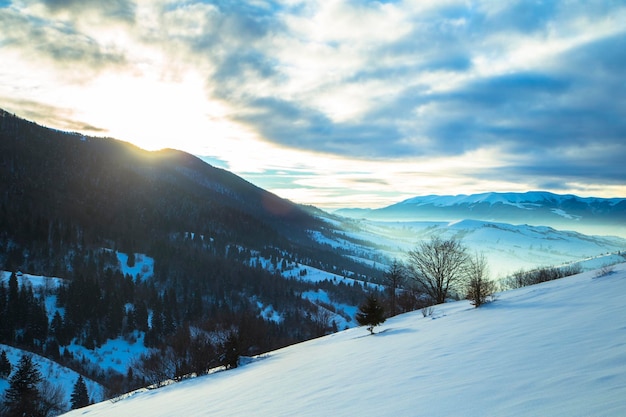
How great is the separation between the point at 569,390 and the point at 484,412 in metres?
1.14

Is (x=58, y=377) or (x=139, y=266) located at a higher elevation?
(x=139, y=266)

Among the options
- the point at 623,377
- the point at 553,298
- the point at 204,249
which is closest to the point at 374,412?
the point at 623,377

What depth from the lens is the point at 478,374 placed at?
249 inches

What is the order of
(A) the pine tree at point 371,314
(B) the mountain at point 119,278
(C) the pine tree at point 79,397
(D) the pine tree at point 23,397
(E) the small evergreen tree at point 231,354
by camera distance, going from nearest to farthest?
(A) the pine tree at point 371,314 < (E) the small evergreen tree at point 231,354 < (D) the pine tree at point 23,397 < (C) the pine tree at point 79,397 < (B) the mountain at point 119,278

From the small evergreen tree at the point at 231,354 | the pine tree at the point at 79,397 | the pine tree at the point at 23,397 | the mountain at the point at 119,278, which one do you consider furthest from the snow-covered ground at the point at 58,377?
the small evergreen tree at the point at 231,354

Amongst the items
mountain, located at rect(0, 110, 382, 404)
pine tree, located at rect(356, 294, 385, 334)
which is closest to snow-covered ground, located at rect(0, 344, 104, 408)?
mountain, located at rect(0, 110, 382, 404)

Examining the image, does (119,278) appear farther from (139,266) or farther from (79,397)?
(79,397)

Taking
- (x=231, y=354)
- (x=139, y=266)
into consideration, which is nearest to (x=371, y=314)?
(x=231, y=354)

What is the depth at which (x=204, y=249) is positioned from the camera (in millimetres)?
168375

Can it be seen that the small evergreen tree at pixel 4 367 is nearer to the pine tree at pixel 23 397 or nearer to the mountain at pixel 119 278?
the mountain at pixel 119 278

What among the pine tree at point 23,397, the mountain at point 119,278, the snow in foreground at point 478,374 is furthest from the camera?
the mountain at point 119,278

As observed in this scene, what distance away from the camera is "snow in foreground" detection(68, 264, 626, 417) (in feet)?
15.3

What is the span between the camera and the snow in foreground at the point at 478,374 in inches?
184

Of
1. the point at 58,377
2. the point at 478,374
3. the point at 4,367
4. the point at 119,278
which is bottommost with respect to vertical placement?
the point at 58,377
